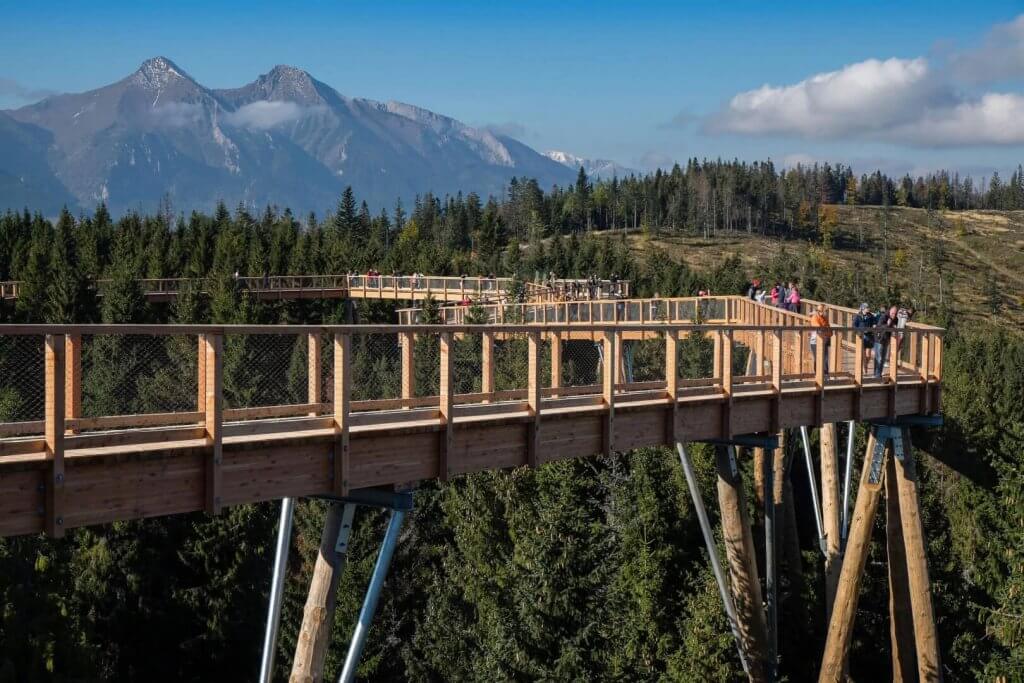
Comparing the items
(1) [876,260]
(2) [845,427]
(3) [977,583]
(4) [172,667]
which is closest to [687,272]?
(2) [845,427]

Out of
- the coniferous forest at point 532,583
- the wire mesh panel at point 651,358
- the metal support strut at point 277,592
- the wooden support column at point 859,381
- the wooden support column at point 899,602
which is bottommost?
the coniferous forest at point 532,583

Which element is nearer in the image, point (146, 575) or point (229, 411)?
point (229, 411)

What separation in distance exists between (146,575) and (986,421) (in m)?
31.7

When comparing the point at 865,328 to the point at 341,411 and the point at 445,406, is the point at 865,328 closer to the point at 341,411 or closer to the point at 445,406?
the point at 445,406

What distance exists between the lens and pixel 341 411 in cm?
1225

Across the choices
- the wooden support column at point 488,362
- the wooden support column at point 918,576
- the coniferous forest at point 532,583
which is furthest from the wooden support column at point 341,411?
the coniferous forest at point 532,583

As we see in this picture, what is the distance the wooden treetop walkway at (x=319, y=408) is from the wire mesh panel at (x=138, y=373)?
0.05 m

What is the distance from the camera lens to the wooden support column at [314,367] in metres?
12.5

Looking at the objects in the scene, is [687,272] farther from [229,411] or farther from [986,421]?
[229,411]

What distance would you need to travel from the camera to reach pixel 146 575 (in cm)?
3738

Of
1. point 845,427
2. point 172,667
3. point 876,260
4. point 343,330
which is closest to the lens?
point 343,330

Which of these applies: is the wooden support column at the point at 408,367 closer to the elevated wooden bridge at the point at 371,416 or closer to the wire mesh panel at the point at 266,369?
the elevated wooden bridge at the point at 371,416

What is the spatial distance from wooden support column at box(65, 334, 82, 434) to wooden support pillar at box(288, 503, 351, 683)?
328 cm

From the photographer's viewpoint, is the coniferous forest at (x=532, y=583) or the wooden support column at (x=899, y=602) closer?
the wooden support column at (x=899, y=602)
